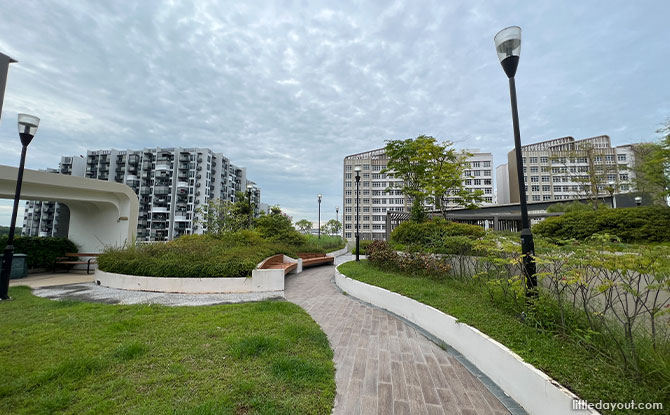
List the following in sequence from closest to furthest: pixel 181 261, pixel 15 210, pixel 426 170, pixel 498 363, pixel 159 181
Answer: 1. pixel 498 363
2. pixel 15 210
3. pixel 181 261
4. pixel 426 170
5. pixel 159 181

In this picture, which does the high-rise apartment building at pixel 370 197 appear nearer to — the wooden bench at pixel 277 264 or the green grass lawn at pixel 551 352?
the wooden bench at pixel 277 264

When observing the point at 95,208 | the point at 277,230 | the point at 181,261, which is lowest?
the point at 181,261

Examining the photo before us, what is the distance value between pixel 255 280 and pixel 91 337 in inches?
162

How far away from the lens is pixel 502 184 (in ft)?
173

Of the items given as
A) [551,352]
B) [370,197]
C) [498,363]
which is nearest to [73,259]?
[498,363]

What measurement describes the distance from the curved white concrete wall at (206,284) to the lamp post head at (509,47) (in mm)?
7038

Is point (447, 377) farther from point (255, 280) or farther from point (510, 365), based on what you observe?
point (255, 280)

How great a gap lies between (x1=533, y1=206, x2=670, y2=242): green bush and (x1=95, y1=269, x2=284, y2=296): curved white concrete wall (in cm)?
933

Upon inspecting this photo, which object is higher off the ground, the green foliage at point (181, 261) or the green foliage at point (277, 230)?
the green foliage at point (277, 230)

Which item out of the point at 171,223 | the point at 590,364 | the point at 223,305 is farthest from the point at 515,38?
the point at 171,223

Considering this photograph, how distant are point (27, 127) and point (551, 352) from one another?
37.2 feet

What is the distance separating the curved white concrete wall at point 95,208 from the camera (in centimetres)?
1109

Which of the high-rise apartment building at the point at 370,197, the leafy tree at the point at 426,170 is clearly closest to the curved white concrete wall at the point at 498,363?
the leafy tree at the point at 426,170

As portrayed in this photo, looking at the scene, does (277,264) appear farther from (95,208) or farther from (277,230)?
(95,208)
